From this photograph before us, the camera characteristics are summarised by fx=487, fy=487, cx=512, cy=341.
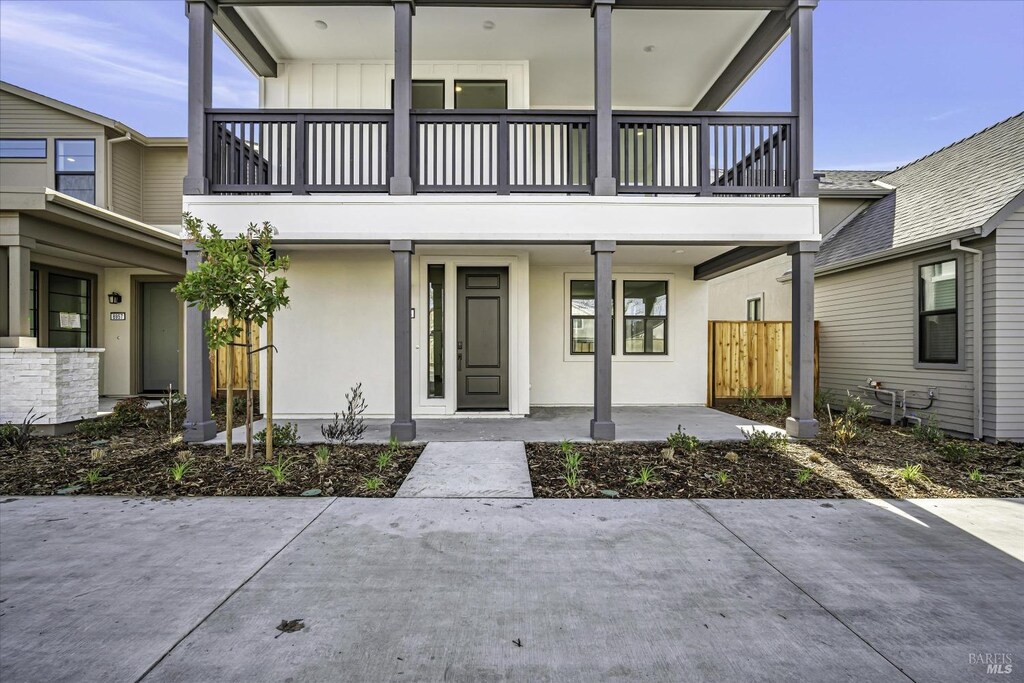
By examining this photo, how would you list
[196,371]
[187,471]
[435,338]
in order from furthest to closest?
[435,338] → [196,371] → [187,471]

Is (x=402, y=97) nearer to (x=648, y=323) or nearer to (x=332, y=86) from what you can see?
(x=332, y=86)

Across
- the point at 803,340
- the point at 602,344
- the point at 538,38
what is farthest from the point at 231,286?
the point at 803,340

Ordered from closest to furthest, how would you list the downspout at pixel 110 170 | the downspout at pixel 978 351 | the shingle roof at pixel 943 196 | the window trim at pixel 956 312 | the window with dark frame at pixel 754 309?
the downspout at pixel 978 351, the window trim at pixel 956 312, the shingle roof at pixel 943 196, the downspout at pixel 110 170, the window with dark frame at pixel 754 309

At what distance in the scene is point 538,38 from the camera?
24.1 feet

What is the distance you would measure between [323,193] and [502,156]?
2.37 m

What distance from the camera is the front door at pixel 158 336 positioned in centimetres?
1034

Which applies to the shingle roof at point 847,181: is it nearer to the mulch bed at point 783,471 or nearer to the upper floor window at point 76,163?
the mulch bed at point 783,471

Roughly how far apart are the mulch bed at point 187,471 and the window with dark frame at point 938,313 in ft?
25.0

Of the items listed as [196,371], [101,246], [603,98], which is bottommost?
[196,371]

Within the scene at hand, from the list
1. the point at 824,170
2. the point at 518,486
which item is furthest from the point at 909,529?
the point at 824,170

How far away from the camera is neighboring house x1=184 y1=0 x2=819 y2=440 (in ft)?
20.2

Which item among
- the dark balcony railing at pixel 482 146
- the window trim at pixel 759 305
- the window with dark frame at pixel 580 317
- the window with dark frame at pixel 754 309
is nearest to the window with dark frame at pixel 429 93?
the dark balcony railing at pixel 482 146

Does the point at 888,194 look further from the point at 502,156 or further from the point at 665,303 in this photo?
the point at 502,156

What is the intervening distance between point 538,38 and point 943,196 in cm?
714
